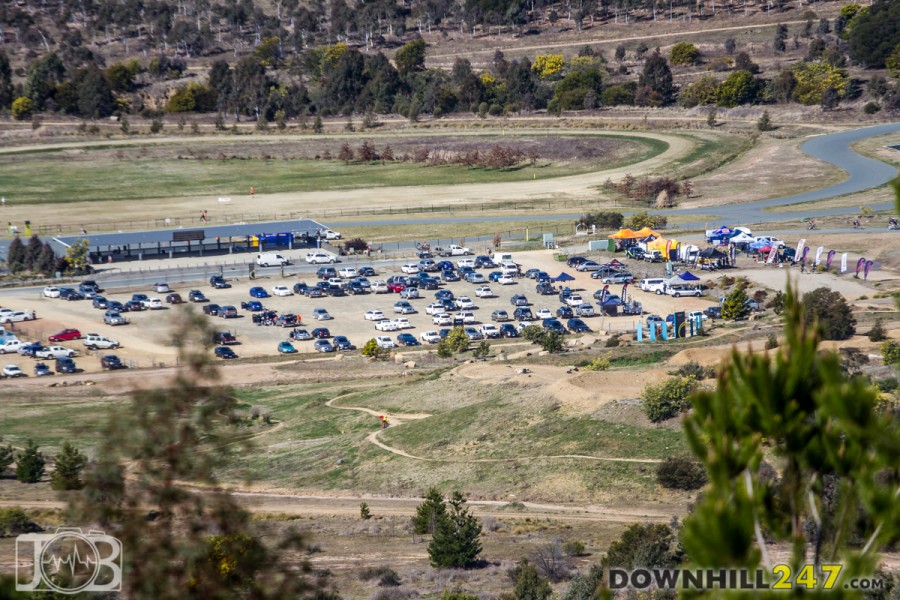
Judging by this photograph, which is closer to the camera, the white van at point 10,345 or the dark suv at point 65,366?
the dark suv at point 65,366

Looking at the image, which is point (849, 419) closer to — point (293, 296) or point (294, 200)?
point (293, 296)

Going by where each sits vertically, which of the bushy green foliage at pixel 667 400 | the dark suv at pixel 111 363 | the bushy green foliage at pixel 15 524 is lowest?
the dark suv at pixel 111 363

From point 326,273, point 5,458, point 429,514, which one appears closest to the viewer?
point 429,514

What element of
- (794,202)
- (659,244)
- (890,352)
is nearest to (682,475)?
(890,352)

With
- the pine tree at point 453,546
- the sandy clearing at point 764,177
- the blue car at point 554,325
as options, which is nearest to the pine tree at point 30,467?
the pine tree at point 453,546

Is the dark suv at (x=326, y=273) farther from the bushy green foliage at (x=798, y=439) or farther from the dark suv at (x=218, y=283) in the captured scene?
the bushy green foliage at (x=798, y=439)

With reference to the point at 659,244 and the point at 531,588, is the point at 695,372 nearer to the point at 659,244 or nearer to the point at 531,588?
the point at 531,588

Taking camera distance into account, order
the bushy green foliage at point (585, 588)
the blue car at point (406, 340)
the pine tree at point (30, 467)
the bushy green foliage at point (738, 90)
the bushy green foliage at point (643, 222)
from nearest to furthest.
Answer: the bushy green foliage at point (585, 588) → the pine tree at point (30, 467) → the blue car at point (406, 340) → the bushy green foliage at point (643, 222) → the bushy green foliage at point (738, 90)

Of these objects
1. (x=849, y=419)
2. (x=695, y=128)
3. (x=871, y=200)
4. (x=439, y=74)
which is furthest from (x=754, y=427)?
(x=439, y=74)
